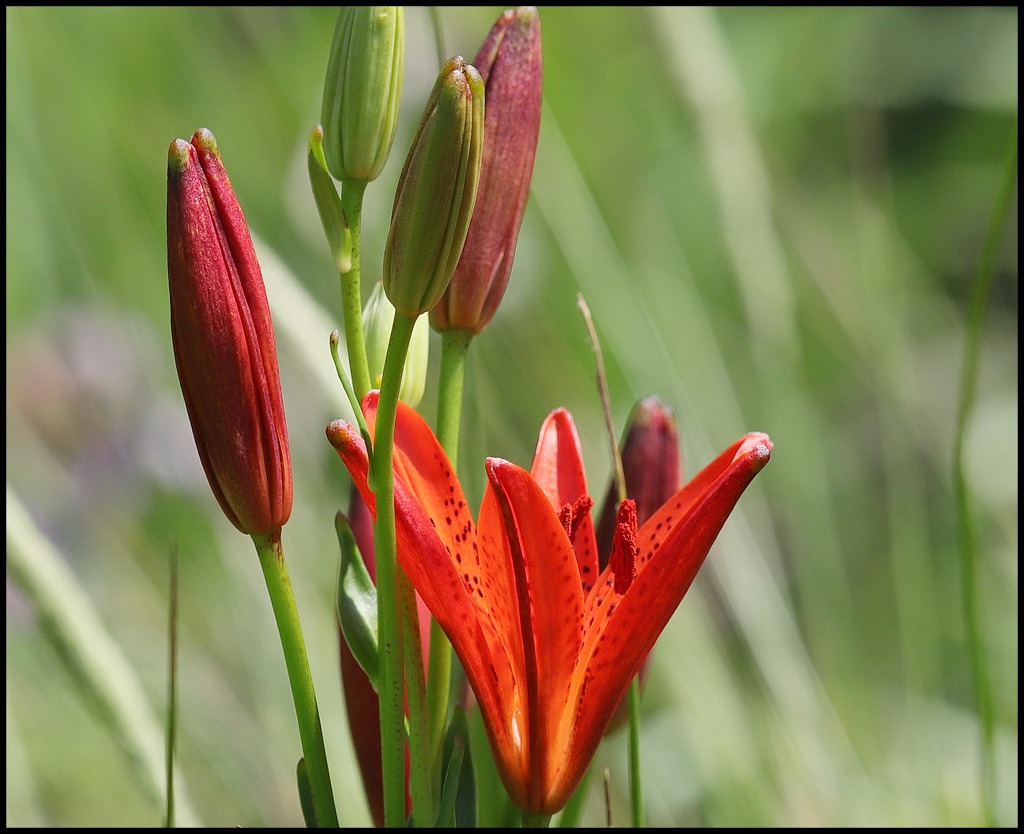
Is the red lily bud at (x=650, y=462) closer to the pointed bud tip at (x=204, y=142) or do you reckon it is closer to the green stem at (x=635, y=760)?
the green stem at (x=635, y=760)

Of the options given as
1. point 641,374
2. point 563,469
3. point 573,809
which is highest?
point 641,374

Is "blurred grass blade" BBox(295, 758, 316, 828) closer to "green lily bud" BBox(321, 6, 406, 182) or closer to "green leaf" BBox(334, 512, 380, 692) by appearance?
"green leaf" BBox(334, 512, 380, 692)

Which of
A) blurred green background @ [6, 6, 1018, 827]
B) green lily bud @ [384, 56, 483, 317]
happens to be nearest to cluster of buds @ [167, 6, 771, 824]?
green lily bud @ [384, 56, 483, 317]

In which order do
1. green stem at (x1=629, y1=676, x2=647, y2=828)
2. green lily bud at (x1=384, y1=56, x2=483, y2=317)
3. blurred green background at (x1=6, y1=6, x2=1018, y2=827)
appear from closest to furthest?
1. green lily bud at (x1=384, y1=56, x2=483, y2=317)
2. green stem at (x1=629, y1=676, x2=647, y2=828)
3. blurred green background at (x1=6, y1=6, x2=1018, y2=827)

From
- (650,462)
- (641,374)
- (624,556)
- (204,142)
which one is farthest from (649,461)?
(641,374)

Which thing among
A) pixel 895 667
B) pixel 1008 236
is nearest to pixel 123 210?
pixel 895 667

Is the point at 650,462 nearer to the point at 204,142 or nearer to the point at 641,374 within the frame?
the point at 204,142
